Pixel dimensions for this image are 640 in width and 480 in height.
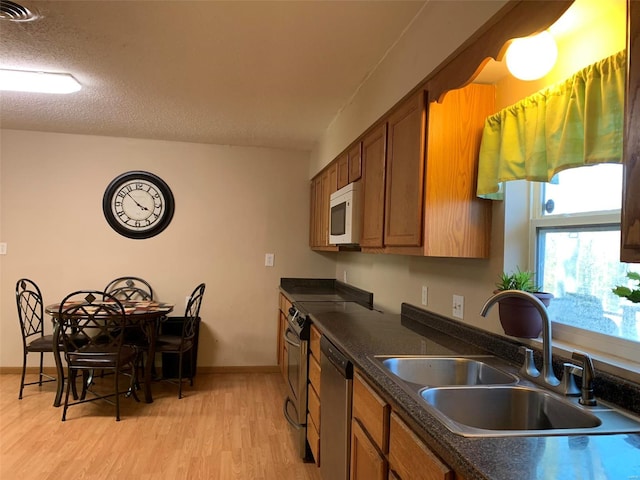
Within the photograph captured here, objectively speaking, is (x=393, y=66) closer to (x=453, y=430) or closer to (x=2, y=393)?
(x=453, y=430)

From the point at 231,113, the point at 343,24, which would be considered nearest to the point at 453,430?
the point at 343,24

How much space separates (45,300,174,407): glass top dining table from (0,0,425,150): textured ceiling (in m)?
1.55

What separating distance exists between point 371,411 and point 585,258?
935 mm

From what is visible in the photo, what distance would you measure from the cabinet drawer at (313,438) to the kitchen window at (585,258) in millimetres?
1365

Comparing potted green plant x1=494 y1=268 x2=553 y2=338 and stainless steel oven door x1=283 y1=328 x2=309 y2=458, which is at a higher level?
potted green plant x1=494 y1=268 x2=553 y2=338

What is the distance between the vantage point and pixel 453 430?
3.36 ft

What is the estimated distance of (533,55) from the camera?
151cm

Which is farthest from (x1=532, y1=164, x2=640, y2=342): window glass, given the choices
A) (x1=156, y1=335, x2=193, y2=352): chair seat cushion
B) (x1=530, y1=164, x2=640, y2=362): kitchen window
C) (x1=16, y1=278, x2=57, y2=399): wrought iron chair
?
(x1=16, y1=278, x2=57, y2=399): wrought iron chair

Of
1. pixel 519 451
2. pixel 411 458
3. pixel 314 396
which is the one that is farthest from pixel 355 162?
pixel 519 451

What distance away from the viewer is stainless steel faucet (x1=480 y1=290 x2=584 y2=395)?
4.41 ft

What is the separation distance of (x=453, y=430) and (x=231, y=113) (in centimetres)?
295

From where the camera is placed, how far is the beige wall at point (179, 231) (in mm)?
4309

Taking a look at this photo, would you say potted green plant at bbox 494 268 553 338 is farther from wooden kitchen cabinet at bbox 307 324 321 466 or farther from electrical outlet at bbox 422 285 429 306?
wooden kitchen cabinet at bbox 307 324 321 466

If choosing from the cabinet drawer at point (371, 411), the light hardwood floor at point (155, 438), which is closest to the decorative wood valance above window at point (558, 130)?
the cabinet drawer at point (371, 411)
